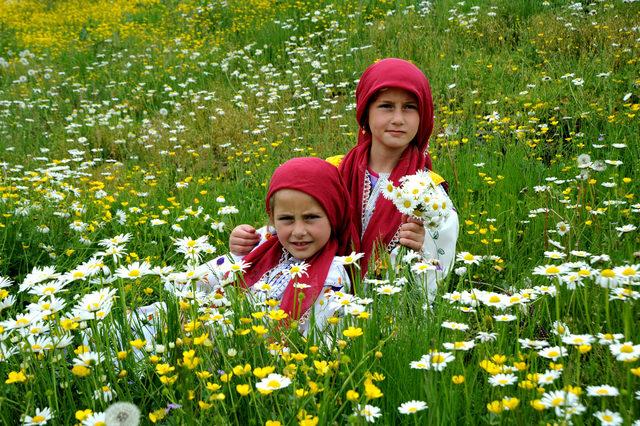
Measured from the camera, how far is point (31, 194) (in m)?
4.48

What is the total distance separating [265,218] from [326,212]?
4.83 feet

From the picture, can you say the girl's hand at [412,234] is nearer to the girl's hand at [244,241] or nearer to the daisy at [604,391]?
the girl's hand at [244,241]

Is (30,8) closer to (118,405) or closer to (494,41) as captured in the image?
(494,41)

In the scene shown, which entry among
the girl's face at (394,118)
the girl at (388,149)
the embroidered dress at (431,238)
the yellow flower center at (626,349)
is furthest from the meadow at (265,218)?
the girl's face at (394,118)

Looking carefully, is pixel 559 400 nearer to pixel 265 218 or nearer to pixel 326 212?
pixel 326 212

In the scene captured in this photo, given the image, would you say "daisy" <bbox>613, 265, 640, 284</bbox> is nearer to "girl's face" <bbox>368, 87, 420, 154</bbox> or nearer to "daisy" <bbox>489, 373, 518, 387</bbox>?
"daisy" <bbox>489, 373, 518, 387</bbox>

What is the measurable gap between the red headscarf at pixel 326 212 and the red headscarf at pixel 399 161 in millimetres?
199

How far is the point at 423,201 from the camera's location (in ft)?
6.92

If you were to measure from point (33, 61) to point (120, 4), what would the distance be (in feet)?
11.5

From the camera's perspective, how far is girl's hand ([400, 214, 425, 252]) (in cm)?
246

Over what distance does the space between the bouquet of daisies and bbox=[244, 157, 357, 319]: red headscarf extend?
0.59m

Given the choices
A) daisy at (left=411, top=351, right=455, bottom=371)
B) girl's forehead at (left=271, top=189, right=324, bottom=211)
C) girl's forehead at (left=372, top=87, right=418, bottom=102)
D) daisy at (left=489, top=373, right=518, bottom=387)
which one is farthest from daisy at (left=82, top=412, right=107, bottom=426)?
girl's forehead at (left=372, top=87, right=418, bottom=102)

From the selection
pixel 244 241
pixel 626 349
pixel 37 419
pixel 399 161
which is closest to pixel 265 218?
pixel 244 241

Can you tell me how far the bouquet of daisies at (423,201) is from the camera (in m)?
2.12
